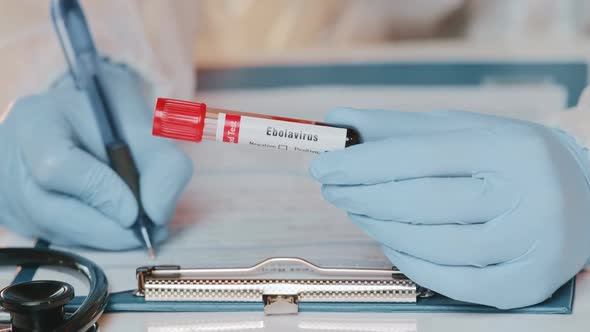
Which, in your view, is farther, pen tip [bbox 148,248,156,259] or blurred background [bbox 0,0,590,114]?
blurred background [bbox 0,0,590,114]

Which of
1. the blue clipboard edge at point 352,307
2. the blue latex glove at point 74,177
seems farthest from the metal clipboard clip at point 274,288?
the blue latex glove at point 74,177

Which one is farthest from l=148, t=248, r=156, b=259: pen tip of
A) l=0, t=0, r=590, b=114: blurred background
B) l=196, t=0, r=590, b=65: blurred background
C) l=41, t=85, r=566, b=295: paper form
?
l=196, t=0, r=590, b=65: blurred background

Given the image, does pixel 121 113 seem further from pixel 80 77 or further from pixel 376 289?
pixel 376 289

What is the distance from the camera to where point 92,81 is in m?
0.85

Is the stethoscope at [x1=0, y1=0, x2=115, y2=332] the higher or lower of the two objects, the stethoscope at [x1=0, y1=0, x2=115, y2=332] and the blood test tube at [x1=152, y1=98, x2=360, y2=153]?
the lower

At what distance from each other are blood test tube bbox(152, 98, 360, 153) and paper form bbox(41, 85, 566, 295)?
0.42ft

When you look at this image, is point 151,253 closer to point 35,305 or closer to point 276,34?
point 35,305

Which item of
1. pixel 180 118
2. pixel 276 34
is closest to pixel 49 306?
pixel 180 118

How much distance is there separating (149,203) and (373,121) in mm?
236

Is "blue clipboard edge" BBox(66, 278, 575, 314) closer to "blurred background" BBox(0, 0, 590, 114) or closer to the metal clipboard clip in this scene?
the metal clipboard clip

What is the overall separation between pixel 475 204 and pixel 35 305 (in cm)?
33

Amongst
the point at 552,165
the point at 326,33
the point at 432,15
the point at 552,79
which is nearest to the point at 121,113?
the point at 552,165

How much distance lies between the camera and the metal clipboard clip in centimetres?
65

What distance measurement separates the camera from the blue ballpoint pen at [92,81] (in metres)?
0.78
